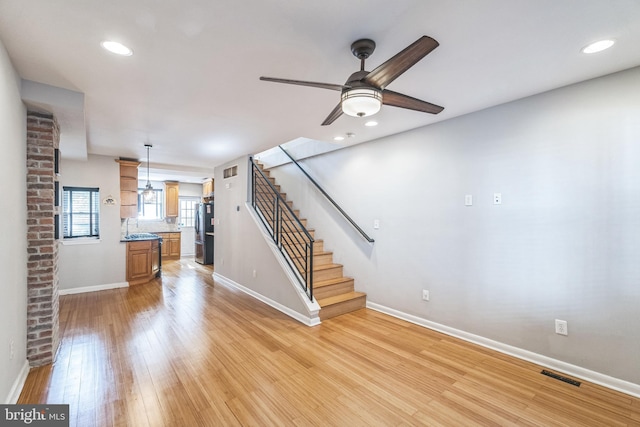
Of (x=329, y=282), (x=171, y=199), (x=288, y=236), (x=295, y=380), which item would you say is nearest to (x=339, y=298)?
(x=329, y=282)

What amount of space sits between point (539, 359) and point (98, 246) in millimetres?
6839

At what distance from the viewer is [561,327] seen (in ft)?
8.21

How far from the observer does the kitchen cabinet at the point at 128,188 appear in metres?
5.56

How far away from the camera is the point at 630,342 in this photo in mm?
2188

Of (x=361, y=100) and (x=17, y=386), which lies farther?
(x=17, y=386)

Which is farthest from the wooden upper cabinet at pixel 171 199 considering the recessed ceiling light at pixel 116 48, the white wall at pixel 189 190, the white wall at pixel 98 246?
the recessed ceiling light at pixel 116 48

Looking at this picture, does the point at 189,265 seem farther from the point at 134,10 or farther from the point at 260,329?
the point at 134,10

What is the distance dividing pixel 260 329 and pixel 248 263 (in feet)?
5.62

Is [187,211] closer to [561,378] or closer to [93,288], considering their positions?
[93,288]

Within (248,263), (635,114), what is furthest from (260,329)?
(635,114)

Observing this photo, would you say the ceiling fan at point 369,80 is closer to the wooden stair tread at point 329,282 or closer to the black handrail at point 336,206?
the black handrail at point 336,206

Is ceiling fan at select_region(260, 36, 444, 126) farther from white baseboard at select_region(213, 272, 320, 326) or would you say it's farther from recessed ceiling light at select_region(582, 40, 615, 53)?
white baseboard at select_region(213, 272, 320, 326)

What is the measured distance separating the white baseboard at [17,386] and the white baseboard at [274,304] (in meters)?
2.57

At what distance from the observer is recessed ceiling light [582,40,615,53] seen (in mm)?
1847
